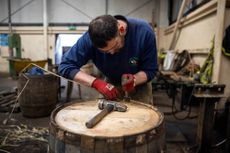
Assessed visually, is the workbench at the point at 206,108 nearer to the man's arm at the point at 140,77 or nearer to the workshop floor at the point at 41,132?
the workshop floor at the point at 41,132

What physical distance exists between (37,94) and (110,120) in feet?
8.22

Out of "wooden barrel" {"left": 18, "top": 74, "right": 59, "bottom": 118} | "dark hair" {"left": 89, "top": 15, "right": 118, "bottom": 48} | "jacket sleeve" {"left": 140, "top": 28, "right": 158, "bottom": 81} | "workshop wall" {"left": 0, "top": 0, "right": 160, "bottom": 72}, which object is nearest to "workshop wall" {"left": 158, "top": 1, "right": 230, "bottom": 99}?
"jacket sleeve" {"left": 140, "top": 28, "right": 158, "bottom": 81}

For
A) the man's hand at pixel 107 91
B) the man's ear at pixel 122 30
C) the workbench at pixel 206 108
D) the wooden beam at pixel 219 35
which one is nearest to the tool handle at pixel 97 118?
the man's hand at pixel 107 91

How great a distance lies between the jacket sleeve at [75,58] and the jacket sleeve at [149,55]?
1.36 ft

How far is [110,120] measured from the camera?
3.91ft

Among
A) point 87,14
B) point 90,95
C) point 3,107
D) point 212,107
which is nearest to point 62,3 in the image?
point 87,14

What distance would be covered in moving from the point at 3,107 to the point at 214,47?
3.54 meters

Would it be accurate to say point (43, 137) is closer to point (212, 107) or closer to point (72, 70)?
point (72, 70)

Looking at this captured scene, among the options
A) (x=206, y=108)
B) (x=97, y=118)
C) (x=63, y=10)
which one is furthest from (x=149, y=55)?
(x=63, y=10)

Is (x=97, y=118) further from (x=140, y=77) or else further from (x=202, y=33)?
(x=202, y=33)

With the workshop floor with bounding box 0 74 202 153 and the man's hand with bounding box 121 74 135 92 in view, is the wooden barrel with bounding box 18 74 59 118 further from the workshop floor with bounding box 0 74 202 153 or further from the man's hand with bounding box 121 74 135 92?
the man's hand with bounding box 121 74 135 92

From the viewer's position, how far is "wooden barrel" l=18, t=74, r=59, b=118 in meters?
3.39

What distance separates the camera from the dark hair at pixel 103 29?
120 cm

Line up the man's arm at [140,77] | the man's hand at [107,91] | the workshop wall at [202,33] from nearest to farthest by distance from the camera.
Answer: the man's hand at [107,91] < the man's arm at [140,77] < the workshop wall at [202,33]
